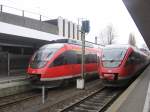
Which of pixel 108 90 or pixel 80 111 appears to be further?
pixel 108 90

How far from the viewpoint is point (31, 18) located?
26266 millimetres

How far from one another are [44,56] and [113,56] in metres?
4.28

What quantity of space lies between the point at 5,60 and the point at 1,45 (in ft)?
3.64

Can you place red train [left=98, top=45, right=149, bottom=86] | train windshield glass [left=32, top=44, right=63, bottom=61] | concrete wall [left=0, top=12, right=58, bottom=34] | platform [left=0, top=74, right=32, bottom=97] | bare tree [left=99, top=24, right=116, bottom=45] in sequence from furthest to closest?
bare tree [left=99, top=24, right=116, bottom=45], concrete wall [left=0, top=12, right=58, bottom=34], train windshield glass [left=32, top=44, right=63, bottom=61], red train [left=98, top=45, right=149, bottom=86], platform [left=0, top=74, right=32, bottom=97]

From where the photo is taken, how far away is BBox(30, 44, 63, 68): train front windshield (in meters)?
15.0

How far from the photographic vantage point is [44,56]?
15.3 meters

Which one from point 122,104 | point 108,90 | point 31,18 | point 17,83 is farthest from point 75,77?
point 31,18

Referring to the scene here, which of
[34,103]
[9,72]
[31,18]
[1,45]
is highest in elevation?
[31,18]

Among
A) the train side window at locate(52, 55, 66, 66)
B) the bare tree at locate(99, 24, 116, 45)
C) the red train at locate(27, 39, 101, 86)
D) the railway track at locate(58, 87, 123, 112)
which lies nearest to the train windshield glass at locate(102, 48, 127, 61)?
the railway track at locate(58, 87, 123, 112)

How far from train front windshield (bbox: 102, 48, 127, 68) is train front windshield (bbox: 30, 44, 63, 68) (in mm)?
2958

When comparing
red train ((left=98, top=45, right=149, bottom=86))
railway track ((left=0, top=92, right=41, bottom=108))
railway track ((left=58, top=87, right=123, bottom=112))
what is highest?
red train ((left=98, top=45, right=149, bottom=86))

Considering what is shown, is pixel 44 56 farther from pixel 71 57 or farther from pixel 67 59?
pixel 71 57

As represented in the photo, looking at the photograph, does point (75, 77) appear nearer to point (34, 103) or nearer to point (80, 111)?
point (34, 103)

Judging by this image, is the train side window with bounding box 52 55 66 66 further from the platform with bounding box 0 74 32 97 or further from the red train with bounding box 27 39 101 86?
the platform with bounding box 0 74 32 97
